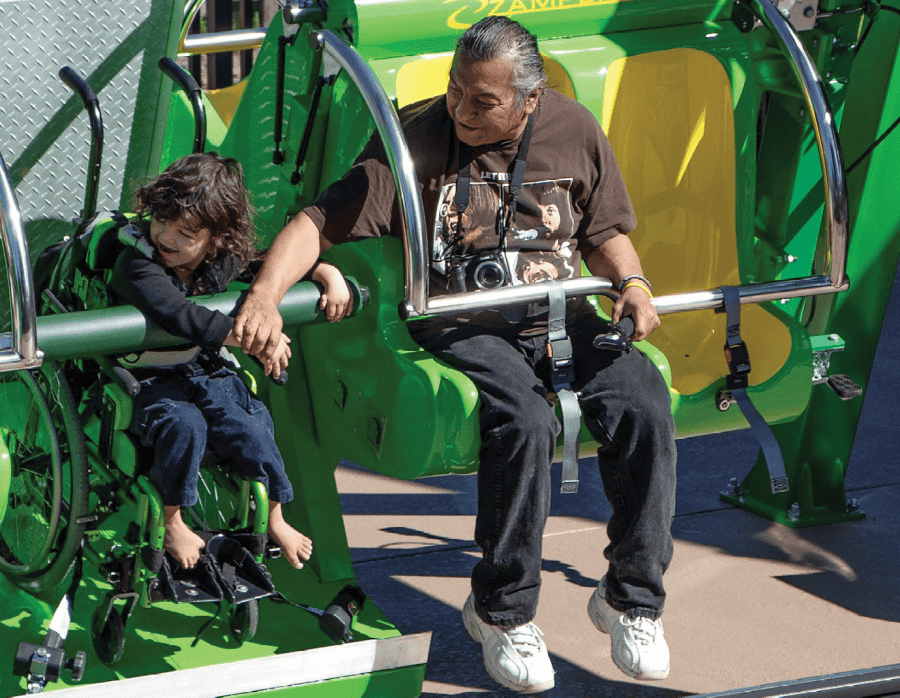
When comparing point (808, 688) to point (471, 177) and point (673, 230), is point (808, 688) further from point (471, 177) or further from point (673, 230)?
point (673, 230)

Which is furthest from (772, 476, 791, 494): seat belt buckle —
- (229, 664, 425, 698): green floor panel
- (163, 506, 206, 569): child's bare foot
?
(163, 506, 206, 569): child's bare foot

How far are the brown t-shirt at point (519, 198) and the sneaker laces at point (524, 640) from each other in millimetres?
684

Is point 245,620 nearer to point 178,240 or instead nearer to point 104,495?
point 104,495

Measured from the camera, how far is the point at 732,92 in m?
3.41

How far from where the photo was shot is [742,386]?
10.1 ft

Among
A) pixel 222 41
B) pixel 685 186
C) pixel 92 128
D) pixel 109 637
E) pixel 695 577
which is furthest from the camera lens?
pixel 222 41

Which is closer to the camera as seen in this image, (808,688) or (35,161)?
(808,688)

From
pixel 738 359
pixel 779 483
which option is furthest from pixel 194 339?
pixel 779 483

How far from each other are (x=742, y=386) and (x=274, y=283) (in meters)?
1.16

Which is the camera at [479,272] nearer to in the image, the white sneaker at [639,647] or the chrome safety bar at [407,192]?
the chrome safety bar at [407,192]

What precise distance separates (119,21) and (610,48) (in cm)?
151

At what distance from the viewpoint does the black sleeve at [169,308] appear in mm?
2658

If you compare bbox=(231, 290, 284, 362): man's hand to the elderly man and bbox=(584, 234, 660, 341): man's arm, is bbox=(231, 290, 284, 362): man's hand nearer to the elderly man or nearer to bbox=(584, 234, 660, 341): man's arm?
the elderly man

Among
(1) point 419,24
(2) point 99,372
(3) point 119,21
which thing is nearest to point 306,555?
(2) point 99,372
